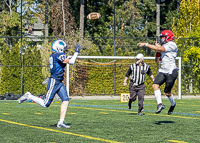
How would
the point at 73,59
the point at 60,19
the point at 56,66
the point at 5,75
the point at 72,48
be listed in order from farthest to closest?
1. the point at 60,19
2. the point at 5,75
3. the point at 72,48
4. the point at 56,66
5. the point at 73,59

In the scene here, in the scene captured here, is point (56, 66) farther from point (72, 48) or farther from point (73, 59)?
point (72, 48)

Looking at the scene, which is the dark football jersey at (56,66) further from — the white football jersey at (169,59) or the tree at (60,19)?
the tree at (60,19)

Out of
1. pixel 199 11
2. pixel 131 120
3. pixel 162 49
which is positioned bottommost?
pixel 131 120

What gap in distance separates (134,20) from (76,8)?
232 inches

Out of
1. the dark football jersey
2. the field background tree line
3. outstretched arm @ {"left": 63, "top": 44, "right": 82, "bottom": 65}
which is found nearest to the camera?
outstretched arm @ {"left": 63, "top": 44, "right": 82, "bottom": 65}

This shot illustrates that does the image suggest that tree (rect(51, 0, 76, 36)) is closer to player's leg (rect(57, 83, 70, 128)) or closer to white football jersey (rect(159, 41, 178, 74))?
white football jersey (rect(159, 41, 178, 74))

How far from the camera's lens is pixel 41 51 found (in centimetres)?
2794

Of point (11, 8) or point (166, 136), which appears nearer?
point (166, 136)

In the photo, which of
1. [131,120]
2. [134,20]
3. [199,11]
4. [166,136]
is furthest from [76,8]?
[166,136]

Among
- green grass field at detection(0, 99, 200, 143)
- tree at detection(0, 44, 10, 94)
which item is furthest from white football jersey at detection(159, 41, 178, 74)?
tree at detection(0, 44, 10, 94)

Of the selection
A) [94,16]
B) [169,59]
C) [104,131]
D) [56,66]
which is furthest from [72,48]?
[104,131]

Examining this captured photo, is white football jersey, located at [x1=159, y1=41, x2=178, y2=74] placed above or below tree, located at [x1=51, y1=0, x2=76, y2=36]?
below

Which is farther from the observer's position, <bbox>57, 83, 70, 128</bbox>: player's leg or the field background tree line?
the field background tree line

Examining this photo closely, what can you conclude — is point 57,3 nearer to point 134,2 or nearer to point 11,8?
point 11,8
